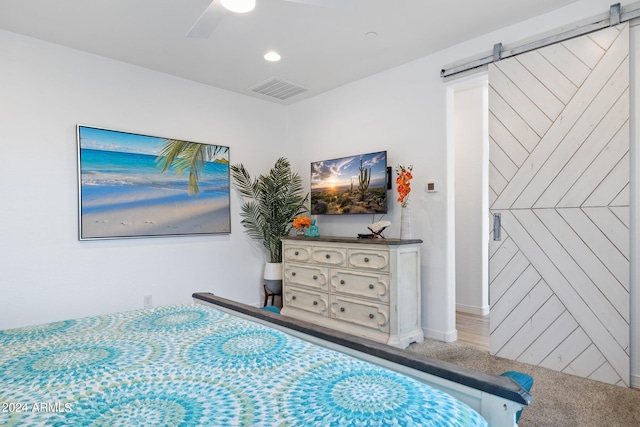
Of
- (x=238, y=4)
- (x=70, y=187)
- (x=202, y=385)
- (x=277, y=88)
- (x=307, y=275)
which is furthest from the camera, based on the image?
(x=277, y=88)

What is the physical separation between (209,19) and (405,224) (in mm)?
2258

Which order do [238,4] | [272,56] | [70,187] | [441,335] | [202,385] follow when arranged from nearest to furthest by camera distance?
[202,385] < [238,4] < [70,187] < [441,335] < [272,56]

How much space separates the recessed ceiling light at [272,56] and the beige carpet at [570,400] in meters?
3.03

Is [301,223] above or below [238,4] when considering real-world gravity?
below

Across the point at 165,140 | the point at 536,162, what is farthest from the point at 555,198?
the point at 165,140

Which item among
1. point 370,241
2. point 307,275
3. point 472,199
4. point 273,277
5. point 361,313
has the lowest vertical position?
point 361,313

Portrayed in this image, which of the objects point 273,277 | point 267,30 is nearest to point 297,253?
point 273,277

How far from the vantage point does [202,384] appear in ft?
3.30

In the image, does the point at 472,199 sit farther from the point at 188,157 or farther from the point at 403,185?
the point at 188,157

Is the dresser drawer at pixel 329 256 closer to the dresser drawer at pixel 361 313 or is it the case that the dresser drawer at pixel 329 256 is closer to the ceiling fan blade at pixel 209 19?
the dresser drawer at pixel 361 313

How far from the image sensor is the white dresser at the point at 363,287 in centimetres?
306

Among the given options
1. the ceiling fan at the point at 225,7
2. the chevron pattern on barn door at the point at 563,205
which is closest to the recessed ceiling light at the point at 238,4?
the ceiling fan at the point at 225,7

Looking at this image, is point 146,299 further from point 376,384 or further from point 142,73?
point 376,384

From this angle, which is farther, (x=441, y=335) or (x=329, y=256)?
(x=329, y=256)
